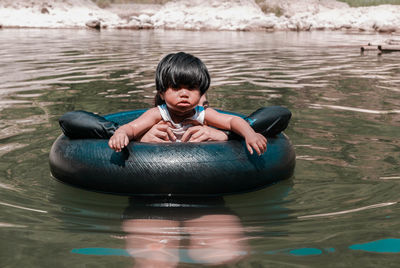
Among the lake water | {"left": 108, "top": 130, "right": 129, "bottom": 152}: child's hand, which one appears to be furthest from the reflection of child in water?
{"left": 108, "top": 130, "right": 129, "bottom": 152}: child's hand

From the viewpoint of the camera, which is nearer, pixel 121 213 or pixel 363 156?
pixel 121 213

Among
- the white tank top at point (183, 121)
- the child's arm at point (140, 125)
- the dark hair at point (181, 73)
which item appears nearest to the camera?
the dark hair at point (181, 73)

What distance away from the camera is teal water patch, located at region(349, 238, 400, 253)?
2.82 meters

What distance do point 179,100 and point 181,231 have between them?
3.07ft

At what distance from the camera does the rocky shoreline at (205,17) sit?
32531 millimetres

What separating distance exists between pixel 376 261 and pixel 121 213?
5.52 feet

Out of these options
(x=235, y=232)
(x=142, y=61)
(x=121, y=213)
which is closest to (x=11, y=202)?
(x=121, y=213)

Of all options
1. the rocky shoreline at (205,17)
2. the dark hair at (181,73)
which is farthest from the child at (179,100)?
the rocky shoreline at (205,17)

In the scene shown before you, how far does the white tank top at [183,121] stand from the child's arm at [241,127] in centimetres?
5

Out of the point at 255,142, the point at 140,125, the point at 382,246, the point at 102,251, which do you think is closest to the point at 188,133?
the point at 140,125

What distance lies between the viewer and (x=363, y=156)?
4773 mm

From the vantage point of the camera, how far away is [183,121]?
389 centimetres

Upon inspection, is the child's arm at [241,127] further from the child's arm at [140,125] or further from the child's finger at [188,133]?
the child's arm at [140,125]

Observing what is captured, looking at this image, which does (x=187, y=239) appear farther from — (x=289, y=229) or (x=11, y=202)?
(x=11, y=202)
